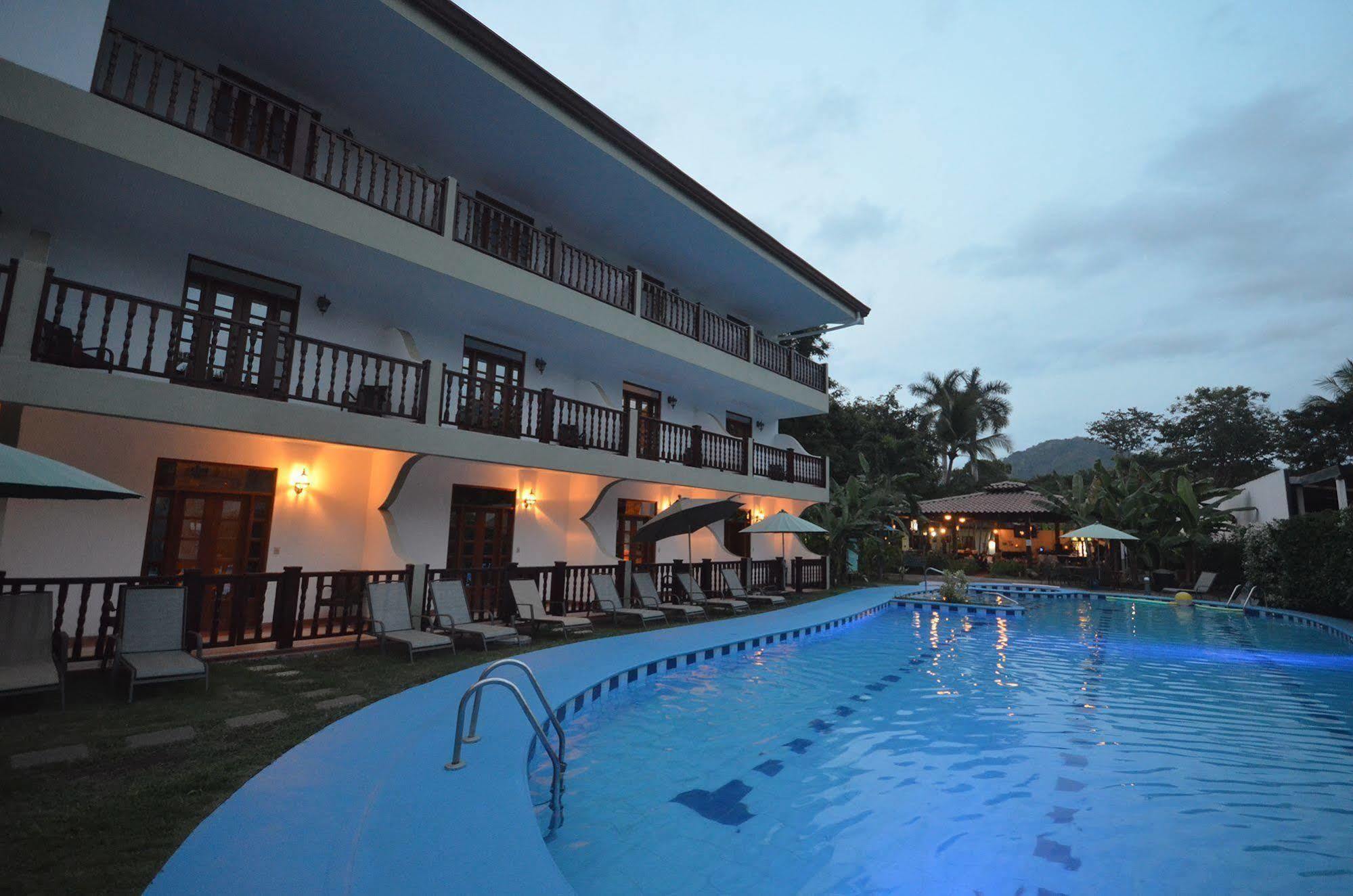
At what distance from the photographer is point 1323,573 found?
51.4 feet

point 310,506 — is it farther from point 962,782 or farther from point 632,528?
point 962,782

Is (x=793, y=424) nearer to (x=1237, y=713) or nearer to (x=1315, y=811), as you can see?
(x=1237, y=713)

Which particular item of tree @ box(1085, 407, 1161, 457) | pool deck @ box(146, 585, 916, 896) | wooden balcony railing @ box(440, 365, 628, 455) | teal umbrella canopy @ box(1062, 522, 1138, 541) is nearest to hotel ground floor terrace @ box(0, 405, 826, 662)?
wooden balcony railing @ box(440, 365, 628, 455)

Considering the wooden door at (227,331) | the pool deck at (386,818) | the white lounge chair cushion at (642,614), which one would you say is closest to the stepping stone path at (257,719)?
the pool deck at (386,818)

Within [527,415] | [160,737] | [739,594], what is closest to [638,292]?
[527,415]

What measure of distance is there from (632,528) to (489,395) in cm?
661

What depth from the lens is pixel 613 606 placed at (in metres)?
11.8

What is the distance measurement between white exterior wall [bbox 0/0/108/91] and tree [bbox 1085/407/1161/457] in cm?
5540

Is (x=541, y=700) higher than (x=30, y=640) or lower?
lower

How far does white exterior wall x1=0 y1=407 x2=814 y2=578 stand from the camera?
8.12m

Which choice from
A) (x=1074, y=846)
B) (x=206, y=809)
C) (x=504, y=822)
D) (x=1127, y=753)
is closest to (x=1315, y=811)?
(x=1127, y=753)

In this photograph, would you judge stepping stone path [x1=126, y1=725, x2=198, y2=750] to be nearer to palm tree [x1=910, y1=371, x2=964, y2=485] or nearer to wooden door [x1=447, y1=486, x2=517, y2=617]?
wooden door [x1=447, y1=486, x2=517, y2=617]

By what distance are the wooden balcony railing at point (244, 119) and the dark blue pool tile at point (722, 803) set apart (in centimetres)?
887

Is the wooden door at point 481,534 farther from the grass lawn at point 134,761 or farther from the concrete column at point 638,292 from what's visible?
the concrete column at point 638,292
